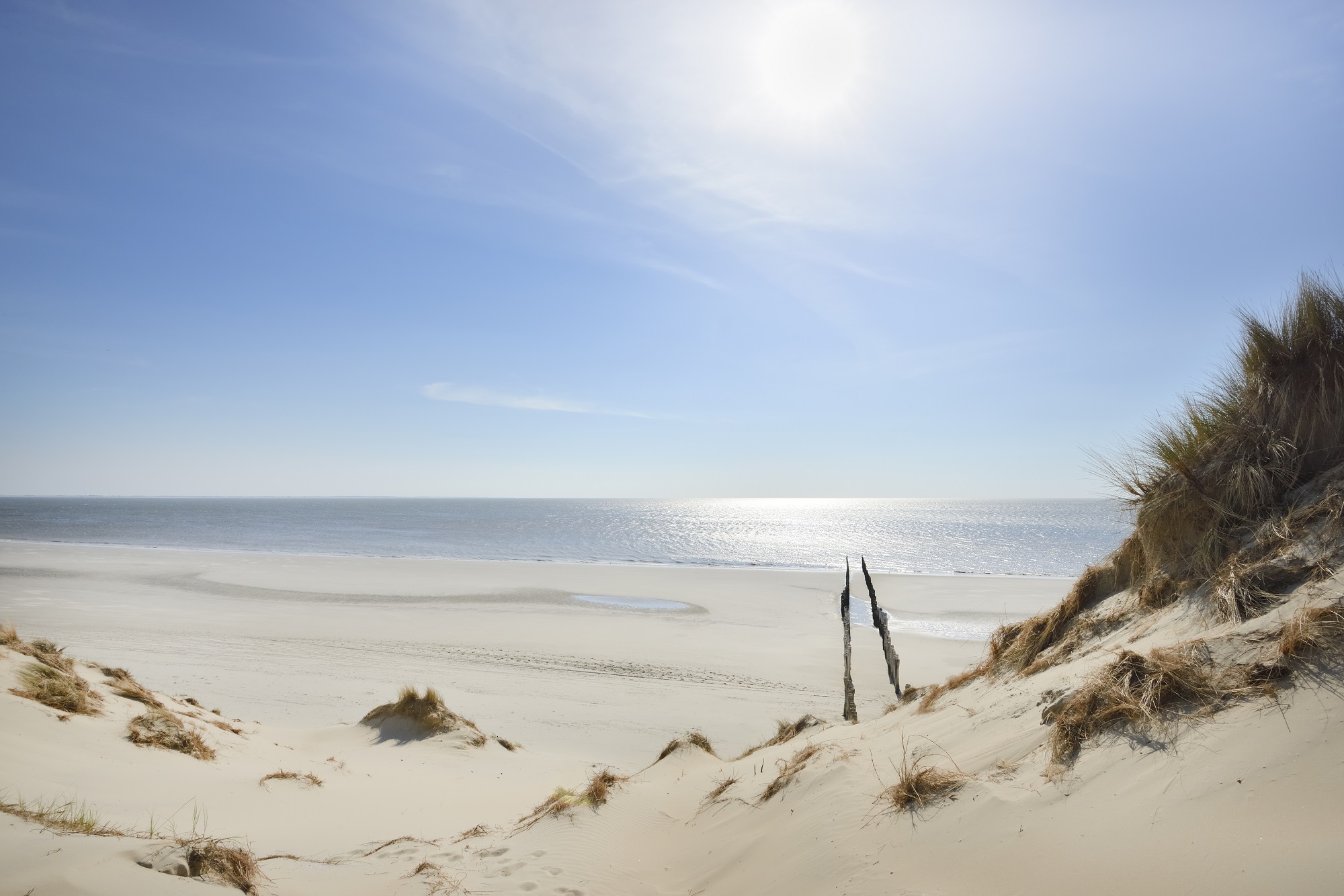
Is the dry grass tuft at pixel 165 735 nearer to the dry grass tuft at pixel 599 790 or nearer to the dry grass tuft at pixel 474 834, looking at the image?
the dry grass tuft at pixel 474 834

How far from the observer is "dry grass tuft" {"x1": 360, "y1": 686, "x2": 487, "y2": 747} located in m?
11.0

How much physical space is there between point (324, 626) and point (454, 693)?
10.9m

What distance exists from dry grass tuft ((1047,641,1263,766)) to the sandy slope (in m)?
0.14

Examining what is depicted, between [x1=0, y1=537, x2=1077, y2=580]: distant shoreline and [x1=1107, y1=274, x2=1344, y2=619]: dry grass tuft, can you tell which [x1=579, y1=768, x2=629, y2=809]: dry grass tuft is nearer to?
[x1=1107, y1=274, x2=1344, y2=619]: dry grass tuft

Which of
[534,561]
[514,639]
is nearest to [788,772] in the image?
[514,639]

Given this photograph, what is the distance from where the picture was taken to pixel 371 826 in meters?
7.22

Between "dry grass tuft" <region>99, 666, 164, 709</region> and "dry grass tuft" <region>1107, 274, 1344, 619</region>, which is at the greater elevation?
"dry grass tuft" <region>1107, 274, 1344, 619</region>

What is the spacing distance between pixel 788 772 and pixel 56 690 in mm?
9926

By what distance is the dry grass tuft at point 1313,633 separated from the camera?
3.37 meters

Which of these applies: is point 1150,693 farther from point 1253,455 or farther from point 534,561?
point 534,561

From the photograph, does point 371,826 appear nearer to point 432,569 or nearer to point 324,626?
point 324,626

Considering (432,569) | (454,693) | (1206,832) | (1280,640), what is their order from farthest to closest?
(432,569) → (454,693) → (1280,640) → (1206,832)

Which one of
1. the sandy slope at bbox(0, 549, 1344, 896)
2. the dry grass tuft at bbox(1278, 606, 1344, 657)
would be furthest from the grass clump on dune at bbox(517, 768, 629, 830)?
the dry grass tuft at bbox(1278, 606, 1344, 657)

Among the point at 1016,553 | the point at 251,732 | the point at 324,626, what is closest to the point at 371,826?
the point at 251,732
